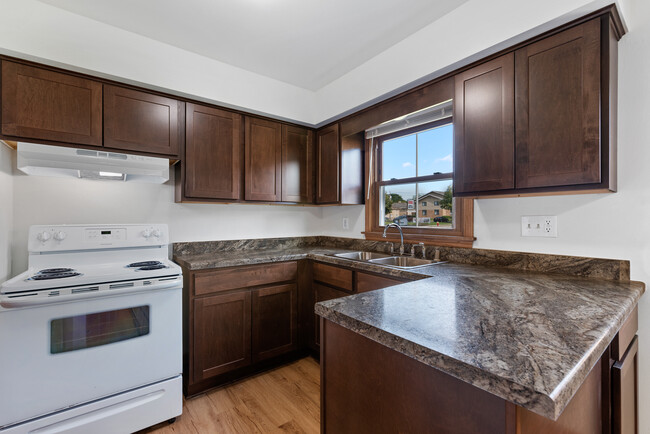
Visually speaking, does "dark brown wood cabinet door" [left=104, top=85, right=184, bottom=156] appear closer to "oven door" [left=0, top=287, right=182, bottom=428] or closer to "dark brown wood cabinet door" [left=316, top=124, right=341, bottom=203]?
"oven door" [left=0, top=287, right=182, bottom=428]

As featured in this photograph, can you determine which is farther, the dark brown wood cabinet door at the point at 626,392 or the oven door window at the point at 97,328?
the oven door window at the point at 97,328

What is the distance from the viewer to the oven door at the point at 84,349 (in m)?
1.45

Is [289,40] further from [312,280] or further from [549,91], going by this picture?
[312,280]

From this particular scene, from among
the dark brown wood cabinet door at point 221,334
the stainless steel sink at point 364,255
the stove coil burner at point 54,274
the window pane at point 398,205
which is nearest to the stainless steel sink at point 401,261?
the stainless steel sink at point 364,255

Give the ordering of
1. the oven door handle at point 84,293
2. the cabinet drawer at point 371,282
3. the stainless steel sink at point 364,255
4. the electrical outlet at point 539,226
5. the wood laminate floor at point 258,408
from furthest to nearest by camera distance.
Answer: the stainless steel sink at point 364,255
the cabinet drawer at point 371,282
the wood laminate floor at point 258,408
the electrical outlet at point 539,226
the oven door handle at point 84,293

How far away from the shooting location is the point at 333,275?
7.71 feet

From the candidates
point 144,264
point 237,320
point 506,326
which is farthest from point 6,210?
point 506,326

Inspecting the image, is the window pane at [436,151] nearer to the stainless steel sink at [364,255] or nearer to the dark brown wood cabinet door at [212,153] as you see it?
the stainless steel sink at [364,255]

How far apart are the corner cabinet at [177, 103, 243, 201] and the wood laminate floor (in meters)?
1.49

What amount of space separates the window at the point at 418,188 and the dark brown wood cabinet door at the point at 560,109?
23.4 inches

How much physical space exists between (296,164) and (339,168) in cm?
46

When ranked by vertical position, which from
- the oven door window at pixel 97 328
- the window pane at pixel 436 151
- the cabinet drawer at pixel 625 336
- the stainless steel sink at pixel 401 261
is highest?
the window pane at pixel 436 151

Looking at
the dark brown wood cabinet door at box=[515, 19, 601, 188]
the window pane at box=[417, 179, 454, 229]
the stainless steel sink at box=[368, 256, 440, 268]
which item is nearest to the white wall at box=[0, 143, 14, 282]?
the stainless steel sink at box=[368, 256, 440, 268]

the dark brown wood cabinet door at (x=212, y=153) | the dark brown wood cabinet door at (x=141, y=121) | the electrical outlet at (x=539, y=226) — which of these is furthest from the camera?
the dark brown wood cabinet door at (x=212, y=153)
